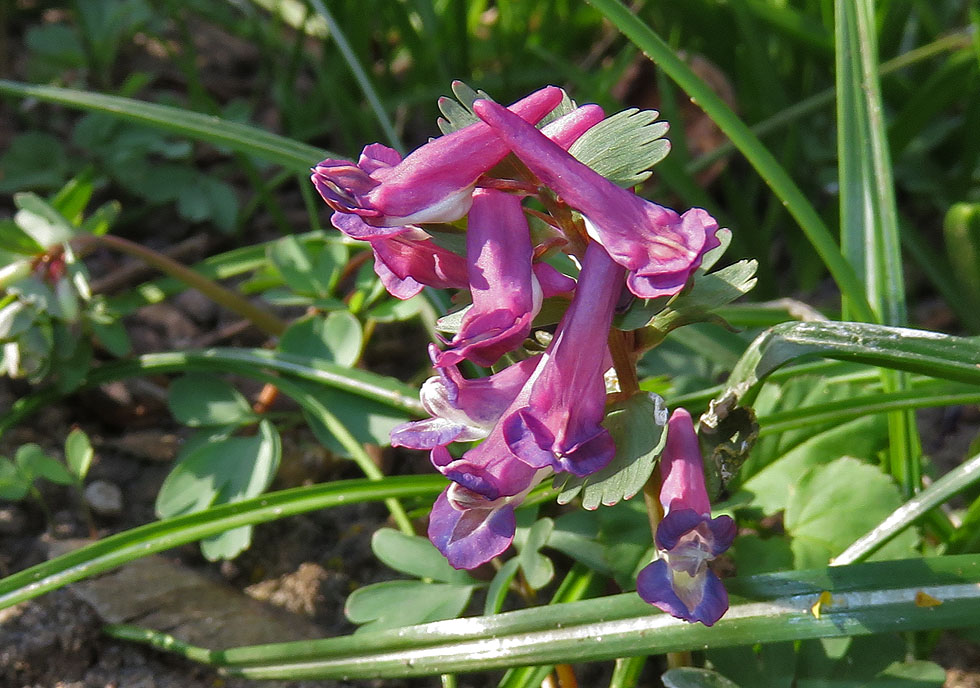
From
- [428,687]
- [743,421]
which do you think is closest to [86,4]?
[428,687]

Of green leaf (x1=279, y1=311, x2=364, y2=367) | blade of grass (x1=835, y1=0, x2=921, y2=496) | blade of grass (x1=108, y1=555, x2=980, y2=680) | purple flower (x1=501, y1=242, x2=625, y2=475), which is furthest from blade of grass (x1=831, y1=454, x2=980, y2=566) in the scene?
green leaf (x1=279, y1=311, x2=364, y2=367)

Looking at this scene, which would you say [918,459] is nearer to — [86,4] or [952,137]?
[952,137]

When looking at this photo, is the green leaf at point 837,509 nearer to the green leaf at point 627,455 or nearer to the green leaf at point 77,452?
the green leaf at point 627,455

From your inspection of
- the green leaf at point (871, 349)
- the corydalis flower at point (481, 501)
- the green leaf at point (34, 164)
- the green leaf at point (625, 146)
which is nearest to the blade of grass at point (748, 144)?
the green leaf at point (871, 349)

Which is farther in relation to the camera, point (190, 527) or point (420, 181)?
point (190, 527)

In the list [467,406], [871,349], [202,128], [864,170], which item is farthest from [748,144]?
[202,128]

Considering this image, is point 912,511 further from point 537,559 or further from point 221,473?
point 221,473
